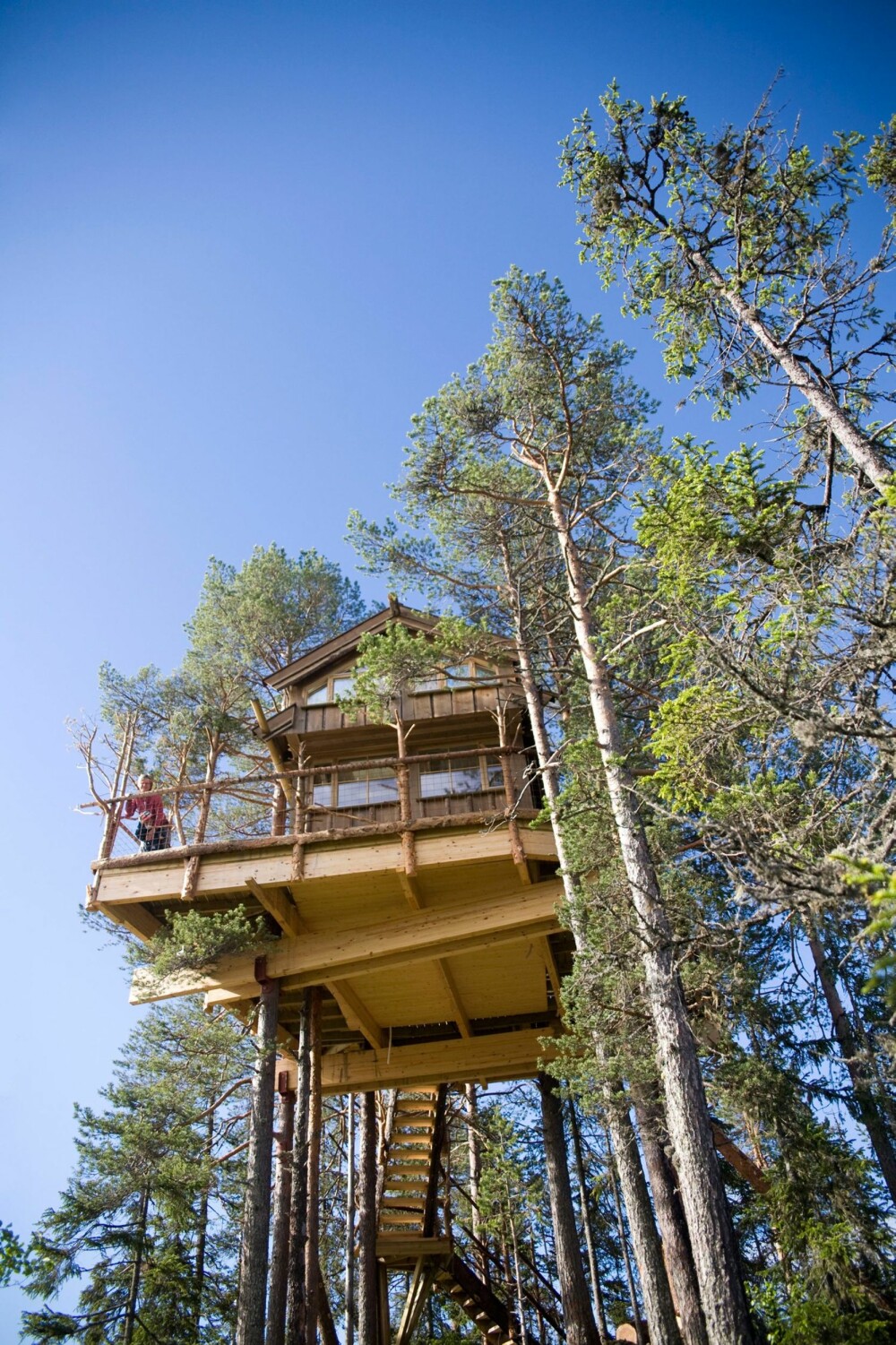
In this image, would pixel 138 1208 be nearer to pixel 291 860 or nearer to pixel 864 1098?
pixel 291 860

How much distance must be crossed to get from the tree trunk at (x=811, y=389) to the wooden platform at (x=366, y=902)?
6.73 metres

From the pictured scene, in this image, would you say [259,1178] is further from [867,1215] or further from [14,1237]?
[867,1215]

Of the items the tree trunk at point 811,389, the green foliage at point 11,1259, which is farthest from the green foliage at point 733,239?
the green foliage at point 11,1259

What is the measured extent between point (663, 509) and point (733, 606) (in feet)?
3.57

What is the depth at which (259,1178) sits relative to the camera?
998 cm

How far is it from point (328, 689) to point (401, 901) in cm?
505

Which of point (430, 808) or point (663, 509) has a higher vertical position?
point (430, 808)

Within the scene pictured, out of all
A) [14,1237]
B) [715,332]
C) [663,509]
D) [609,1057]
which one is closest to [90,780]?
[14,1237]

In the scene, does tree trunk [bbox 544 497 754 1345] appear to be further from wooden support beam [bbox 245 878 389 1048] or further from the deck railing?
wooden support beam [bbox 245 878 389 1048]

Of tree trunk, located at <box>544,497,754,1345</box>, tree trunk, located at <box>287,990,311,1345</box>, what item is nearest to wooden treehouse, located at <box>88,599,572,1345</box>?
tree trunk, located at <box>287,990,311,1345</box>

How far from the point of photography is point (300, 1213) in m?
10.4

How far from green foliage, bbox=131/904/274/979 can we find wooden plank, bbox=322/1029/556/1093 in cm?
439

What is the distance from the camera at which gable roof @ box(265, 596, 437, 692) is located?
15922 millimetres

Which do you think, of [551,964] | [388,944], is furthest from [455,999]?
[388,944]
